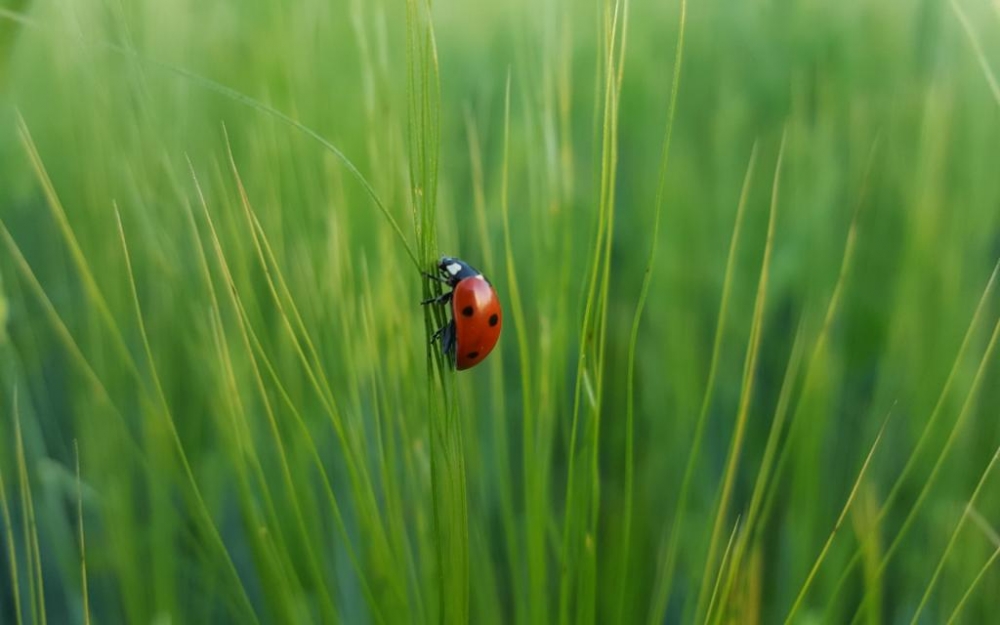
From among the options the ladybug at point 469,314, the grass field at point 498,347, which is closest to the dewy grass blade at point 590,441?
the grass field at point 498,347

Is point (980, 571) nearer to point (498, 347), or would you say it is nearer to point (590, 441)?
point (590, 441)

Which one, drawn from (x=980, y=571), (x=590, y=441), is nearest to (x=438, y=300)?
(x=590, y=441)

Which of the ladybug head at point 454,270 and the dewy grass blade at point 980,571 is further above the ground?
the ladybug head at point 454,270

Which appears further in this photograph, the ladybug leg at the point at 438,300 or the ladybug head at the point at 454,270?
the ladybug head at the point at 454,270

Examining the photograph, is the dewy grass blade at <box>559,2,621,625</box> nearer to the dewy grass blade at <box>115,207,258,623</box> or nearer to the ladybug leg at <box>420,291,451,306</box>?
the ladybug leg at <box>420,291,451,306</box>

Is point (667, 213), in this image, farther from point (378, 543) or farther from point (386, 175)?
point (378, 543)

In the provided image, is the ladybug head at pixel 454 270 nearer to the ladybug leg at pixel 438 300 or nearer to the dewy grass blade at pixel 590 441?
the ladybug leg at pixel 438 300

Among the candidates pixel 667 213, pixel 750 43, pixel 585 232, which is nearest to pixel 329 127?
pixel 585 232

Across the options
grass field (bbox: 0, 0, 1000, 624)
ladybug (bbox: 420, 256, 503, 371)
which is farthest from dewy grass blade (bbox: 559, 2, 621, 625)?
ladybug (bbox: 420, 256, 503, 371)
